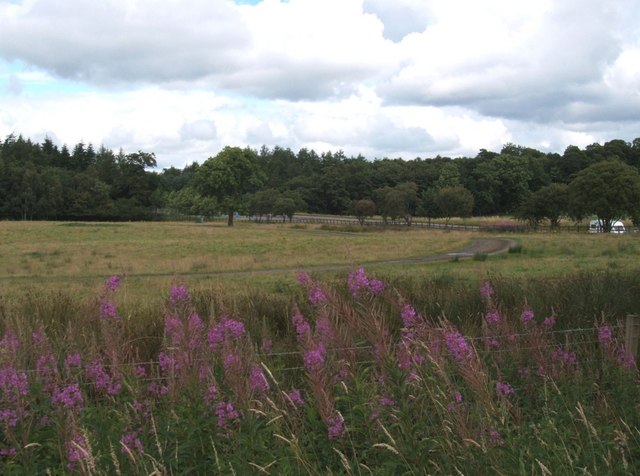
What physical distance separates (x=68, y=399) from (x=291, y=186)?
491 ft

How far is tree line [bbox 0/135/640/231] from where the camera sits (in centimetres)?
8919

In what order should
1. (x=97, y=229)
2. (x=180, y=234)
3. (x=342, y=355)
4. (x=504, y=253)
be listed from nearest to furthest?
1. (x=342, y=355)
2. (x=504, y=253)
3. (x=180, y=234)
4. (x=97, y=229)

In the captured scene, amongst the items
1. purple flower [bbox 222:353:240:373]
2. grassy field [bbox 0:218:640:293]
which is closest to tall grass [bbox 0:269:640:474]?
purple flower [bbox 222:353:240:373]

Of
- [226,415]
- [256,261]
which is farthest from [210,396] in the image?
[256,261]

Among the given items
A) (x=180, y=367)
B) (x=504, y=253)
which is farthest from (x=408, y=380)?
(x=504, y=253)

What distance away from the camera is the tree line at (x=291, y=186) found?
8919 centimetres

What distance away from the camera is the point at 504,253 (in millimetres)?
36531

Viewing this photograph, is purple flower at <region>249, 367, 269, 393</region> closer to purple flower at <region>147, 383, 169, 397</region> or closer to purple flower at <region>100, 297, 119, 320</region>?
purple flower at <region>147, 383, 169, 397</region>

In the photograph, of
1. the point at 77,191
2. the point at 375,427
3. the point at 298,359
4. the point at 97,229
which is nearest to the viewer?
the point at 375,427

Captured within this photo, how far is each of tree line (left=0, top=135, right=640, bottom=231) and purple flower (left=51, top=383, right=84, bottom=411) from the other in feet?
258

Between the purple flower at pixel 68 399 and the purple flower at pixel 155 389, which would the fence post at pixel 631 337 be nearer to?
the purple flower at pixel 155 389

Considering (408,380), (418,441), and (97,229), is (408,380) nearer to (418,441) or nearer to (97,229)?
(418,441)

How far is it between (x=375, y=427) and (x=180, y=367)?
57.2 inches

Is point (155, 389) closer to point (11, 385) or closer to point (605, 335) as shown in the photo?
point (11, 385)
